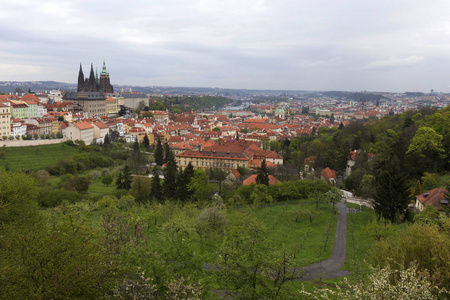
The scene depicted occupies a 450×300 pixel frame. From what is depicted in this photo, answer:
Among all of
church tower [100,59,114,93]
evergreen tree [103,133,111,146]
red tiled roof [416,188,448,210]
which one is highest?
church tower [100,59,114,93]

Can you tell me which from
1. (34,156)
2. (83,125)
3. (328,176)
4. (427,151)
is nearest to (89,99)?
(83,125)

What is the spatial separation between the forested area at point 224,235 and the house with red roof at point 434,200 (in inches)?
60.0

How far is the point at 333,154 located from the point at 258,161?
1113 cm

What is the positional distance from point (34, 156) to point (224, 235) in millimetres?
48014

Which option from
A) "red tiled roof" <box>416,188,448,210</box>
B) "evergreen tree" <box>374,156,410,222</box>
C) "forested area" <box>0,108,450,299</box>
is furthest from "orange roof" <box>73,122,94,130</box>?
"red tiled roof" <box>416,188,448,210</box>

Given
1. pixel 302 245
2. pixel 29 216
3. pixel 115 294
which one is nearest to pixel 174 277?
pixel 115 294

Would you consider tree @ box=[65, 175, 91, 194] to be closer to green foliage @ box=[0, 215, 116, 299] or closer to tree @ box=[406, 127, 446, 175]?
green foliage @ box=[0, 215, 116, 299]

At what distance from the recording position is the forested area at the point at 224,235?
1002 cm

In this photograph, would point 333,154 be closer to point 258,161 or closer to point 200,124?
point 258,161

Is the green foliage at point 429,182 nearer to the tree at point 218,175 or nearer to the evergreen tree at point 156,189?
the tree at point 218,175

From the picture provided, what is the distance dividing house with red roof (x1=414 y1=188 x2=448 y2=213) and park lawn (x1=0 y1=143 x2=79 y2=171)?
154 feet

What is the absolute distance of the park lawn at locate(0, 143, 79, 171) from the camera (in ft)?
171

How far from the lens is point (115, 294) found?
10242 mm

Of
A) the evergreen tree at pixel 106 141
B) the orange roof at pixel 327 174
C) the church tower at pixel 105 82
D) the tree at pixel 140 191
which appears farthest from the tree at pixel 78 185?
the church tower at pixel 105 82
